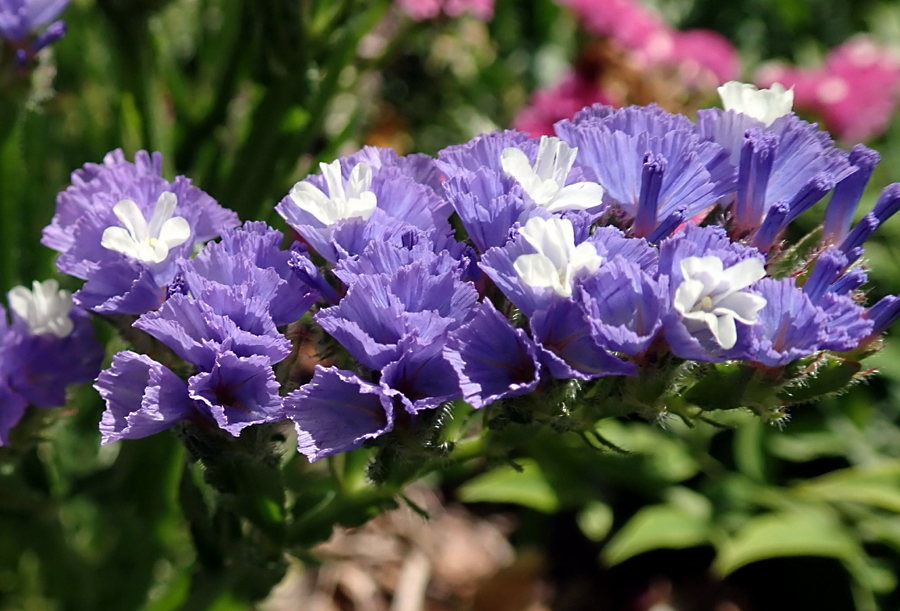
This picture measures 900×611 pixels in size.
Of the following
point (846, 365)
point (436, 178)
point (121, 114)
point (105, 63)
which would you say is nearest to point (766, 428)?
point (846, 365)

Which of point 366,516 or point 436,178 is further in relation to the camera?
point 366,516

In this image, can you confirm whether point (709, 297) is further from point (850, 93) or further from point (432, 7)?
point (850, 93)

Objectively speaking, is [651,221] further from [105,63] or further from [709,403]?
[105,63]

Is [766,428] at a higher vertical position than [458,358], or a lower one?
lower

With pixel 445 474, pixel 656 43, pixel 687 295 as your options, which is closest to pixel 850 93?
pixel 656 43

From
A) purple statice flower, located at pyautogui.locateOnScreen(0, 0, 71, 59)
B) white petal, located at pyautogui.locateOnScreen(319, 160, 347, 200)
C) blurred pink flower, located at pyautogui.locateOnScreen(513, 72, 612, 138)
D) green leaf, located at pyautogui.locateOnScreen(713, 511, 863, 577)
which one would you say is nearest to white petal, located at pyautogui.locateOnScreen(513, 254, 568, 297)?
white petal, located at pyautogui.locateOnScreen(319, 160, 347, 200)

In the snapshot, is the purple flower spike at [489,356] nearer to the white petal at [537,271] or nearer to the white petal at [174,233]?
the white petal at [537,271]
